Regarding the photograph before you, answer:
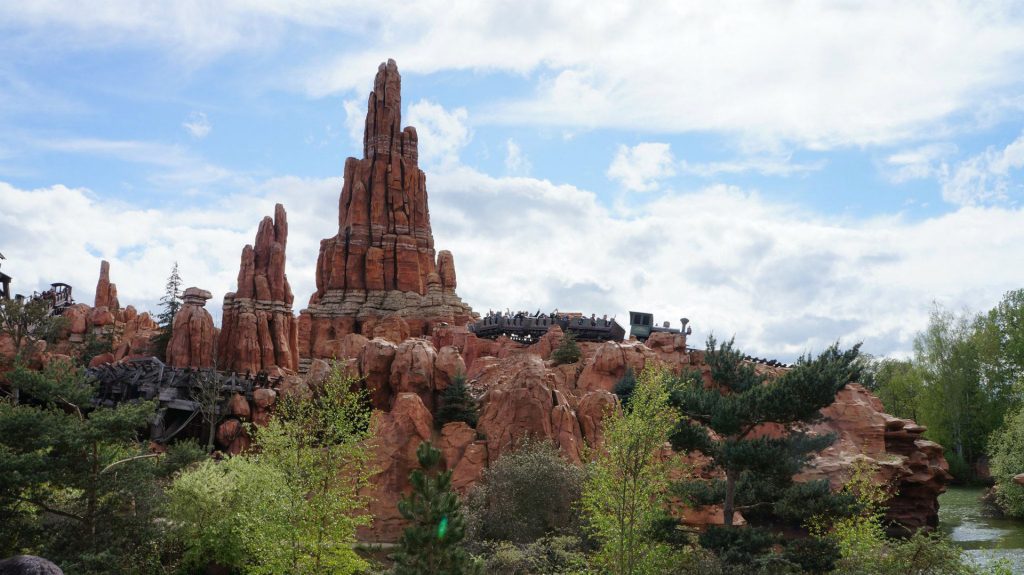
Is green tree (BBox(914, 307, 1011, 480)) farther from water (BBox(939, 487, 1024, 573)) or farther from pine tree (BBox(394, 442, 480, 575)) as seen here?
pine tree (BBox(394, 442, 480, 575))

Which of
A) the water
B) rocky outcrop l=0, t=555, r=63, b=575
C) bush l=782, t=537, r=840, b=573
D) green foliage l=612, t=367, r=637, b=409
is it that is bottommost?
the water

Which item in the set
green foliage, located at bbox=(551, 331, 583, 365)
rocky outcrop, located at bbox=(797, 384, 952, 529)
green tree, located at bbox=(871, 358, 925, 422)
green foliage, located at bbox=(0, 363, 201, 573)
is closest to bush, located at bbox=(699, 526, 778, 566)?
green foliage, located at bbox=(0, 363, 201, 573)

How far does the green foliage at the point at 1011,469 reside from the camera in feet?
166

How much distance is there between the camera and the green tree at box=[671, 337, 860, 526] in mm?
27766

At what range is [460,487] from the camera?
39.5 meters

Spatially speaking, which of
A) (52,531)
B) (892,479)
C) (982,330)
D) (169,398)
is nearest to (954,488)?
(982,330)

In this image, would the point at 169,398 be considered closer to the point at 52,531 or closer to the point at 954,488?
the point at 52,531

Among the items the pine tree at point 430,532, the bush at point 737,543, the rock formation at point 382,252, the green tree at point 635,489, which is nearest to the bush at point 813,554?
the bush at point 737,543

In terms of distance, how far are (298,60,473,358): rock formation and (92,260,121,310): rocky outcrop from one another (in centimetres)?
2666

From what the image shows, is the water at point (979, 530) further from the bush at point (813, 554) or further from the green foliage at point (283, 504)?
the green foliage at point (283, 504)

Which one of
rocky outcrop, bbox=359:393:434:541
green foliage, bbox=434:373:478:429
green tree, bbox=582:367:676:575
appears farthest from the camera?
green foliage, bbox=434:373:478:429

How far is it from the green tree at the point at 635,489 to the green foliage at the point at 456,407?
15675mm

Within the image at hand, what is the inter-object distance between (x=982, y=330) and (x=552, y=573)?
58963mm

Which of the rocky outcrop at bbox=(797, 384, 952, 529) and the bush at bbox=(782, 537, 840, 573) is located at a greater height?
the rocky outcrop at bbox=(797, 384, 952, 529)
